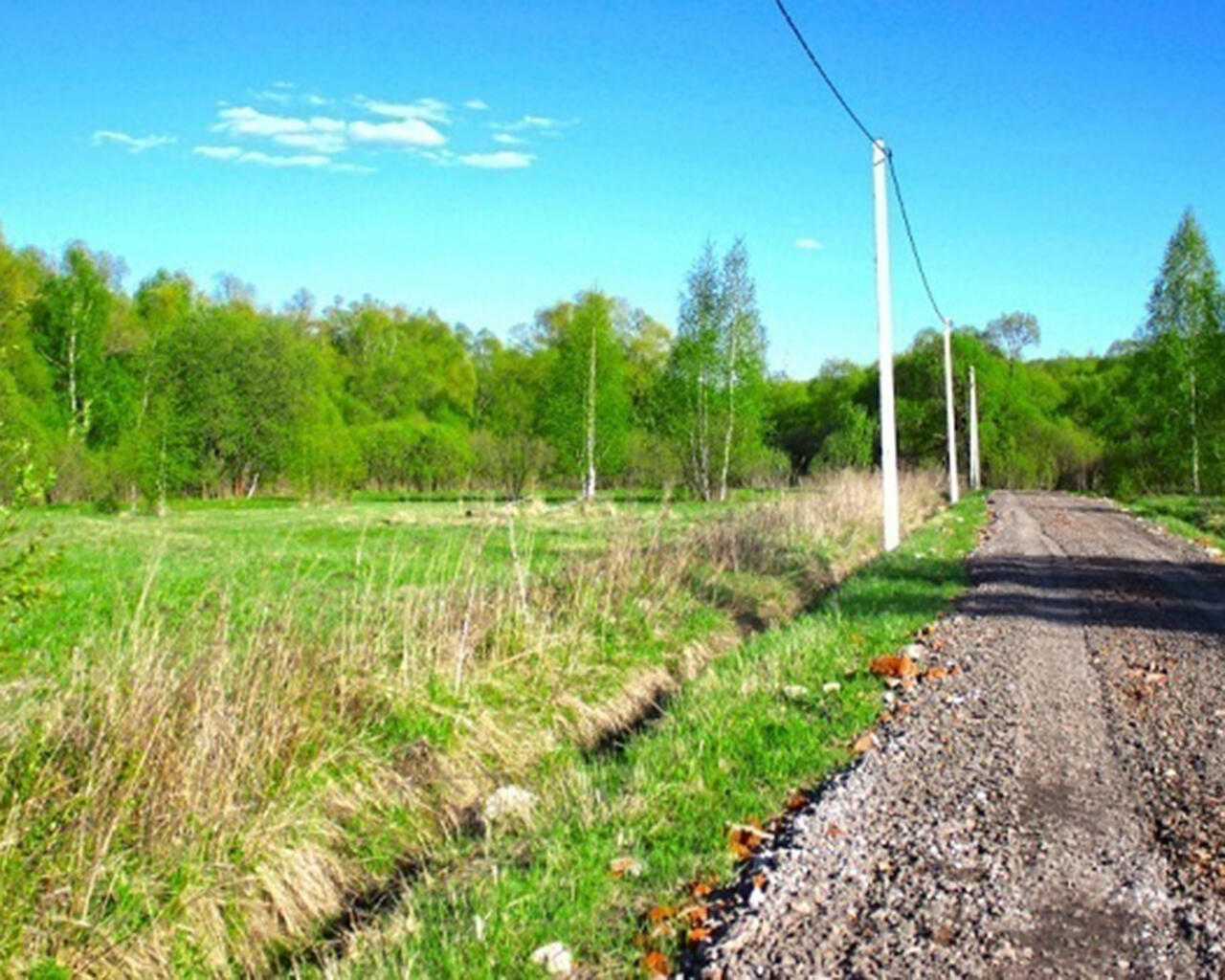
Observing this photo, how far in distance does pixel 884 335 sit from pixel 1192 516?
48.8 feet

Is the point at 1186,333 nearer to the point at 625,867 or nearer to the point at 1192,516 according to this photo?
the point at 1192,516

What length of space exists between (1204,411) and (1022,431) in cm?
2285

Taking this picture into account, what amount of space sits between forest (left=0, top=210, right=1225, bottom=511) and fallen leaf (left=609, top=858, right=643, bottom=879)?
23.8 m

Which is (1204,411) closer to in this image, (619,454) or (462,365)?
(619,454)

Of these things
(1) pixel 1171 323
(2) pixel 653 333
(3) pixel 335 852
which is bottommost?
(3) pixel 335 852

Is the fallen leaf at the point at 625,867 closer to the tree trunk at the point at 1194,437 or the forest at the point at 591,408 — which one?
the forest at the point at 591,408

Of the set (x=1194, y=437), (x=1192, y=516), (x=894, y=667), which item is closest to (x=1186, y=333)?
(x=1194, y=437)

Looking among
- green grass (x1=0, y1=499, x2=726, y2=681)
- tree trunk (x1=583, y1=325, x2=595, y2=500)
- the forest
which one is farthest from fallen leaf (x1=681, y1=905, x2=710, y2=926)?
tree trunk (x1=583, y1=325, x2=595, y2=500)

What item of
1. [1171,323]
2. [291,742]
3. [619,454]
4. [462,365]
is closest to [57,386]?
[619,454]

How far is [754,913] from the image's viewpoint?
3734 mm

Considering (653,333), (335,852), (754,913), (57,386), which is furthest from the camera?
(653,333)

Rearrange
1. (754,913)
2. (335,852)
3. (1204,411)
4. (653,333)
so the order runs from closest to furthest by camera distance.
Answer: (754,913) < (335,852) < (1204,411) < (653,333)

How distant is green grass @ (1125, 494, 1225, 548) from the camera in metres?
20.4

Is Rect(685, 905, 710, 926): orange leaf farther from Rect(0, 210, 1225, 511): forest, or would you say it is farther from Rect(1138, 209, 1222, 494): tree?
Rect(1138, 209, 1222, 494): tree
